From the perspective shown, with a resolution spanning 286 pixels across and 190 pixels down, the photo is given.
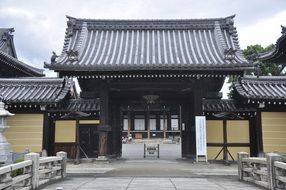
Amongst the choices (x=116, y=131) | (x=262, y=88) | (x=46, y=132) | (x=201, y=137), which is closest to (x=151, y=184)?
(x=201, y=137)

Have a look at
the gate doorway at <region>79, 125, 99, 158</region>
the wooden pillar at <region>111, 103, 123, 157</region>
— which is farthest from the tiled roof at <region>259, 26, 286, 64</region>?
the gate doorway at <region>79, 125, 99, 158</region>

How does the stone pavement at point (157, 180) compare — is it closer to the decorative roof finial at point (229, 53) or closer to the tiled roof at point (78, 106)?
the tiled roof at point (78, 106)

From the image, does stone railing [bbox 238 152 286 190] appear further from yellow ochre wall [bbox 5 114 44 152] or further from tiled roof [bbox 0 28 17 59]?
tiled roof [bbox 0 28 17 59]

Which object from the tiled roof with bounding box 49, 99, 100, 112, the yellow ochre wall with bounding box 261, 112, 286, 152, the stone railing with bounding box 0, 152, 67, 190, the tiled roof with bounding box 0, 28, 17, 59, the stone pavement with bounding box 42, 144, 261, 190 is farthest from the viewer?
the tiled roof with bounding box 0, 28, 17, 59

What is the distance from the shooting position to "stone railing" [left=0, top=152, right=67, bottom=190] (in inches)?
302

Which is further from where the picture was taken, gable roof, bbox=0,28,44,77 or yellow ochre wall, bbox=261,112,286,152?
gable roof, bbox=0,28,44,77

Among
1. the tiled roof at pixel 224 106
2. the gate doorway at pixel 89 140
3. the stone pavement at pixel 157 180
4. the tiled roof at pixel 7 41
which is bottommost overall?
the stone pavement at pixel 157 180

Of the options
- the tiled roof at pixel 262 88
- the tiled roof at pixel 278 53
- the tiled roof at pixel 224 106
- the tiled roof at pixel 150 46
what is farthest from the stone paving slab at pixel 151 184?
the tiled roof at pixel 224 106

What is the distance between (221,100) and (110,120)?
6491mm

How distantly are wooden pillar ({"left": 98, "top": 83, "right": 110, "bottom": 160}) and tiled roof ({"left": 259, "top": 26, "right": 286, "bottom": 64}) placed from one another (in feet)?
26.2

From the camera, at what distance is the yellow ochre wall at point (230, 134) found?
18.4 m

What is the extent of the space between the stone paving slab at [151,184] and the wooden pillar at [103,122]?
5066 mm

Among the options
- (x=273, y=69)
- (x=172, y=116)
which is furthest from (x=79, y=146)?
(x=172, y=116)

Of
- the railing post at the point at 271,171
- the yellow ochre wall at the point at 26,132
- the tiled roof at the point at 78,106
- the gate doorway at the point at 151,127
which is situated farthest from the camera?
the gate doorway at the point at 151,127
